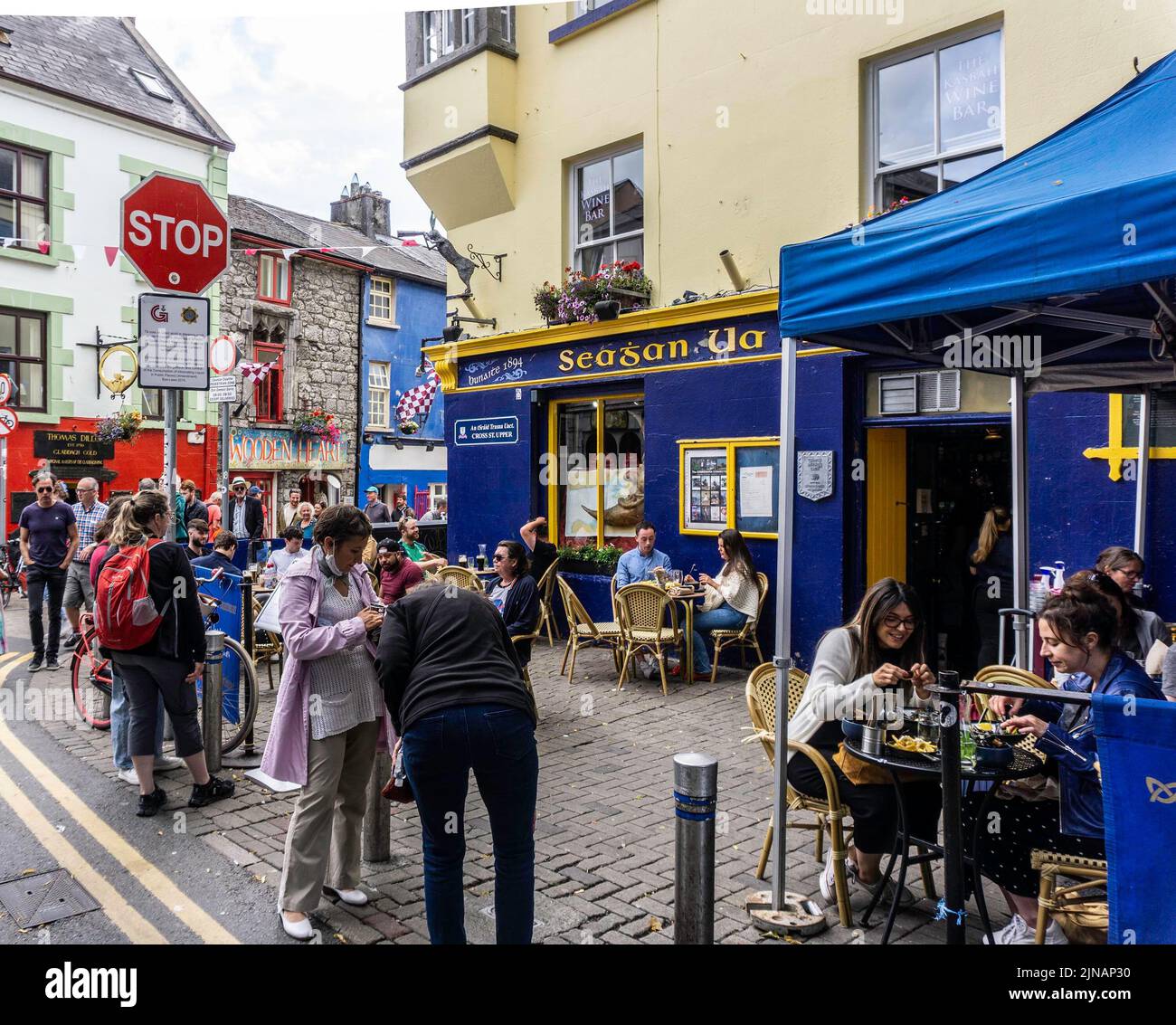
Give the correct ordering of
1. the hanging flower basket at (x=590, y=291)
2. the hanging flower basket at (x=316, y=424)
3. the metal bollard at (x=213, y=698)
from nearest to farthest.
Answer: the metal bollard at (x=213, y=698), the hanging flower basket at (x=590, y=291), the hanging flower basket at (x=316, y=424)

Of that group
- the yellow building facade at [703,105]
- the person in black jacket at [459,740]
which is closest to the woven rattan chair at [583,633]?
the yellow building facade at [703,105]

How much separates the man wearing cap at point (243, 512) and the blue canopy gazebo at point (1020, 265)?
541 inches

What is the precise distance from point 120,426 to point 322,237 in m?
11.3

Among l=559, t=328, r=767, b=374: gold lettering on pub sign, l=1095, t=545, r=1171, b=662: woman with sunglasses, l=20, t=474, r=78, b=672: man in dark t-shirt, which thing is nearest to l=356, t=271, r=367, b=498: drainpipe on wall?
l=559, t=328, r=767, b=374: gold lettering on pub sign

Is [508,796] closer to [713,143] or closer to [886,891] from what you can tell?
[886,891]

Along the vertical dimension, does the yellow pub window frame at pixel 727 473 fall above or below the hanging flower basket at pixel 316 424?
below

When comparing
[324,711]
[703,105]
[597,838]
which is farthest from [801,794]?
[703,105]

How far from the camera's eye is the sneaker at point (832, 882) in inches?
171

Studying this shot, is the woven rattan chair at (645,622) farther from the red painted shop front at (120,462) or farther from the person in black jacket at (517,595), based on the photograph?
the red painted shop front at (120,462)

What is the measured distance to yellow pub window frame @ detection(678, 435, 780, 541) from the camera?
966 centimetres

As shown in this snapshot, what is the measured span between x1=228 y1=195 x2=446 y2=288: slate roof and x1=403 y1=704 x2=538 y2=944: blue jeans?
932 inches

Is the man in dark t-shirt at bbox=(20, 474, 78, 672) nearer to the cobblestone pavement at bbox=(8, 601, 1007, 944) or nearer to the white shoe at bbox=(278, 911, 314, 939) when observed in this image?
the cobblestone pavement at bbox=(8, 601, 1007, 944)

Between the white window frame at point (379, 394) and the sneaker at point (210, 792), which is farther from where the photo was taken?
the white window frame at point (379, 394)
